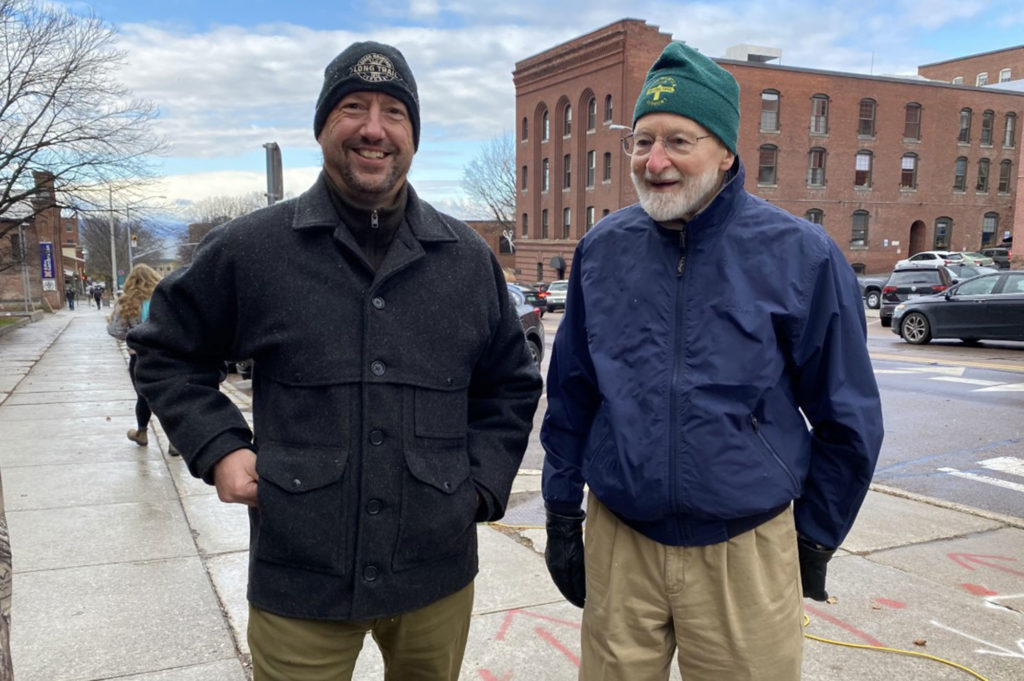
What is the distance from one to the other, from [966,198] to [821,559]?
5167cm

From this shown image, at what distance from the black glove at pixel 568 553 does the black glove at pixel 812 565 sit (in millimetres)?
589

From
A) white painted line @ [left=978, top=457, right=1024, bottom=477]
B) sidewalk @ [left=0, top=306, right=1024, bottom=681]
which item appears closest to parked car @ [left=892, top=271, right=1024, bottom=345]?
white painted line @ [left=978, top=457, right=1024, bottom=477]

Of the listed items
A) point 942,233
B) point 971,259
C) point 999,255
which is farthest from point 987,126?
point 971,259

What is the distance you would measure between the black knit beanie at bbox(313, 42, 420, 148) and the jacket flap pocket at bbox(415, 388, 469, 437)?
72cm

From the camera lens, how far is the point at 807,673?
3.03 meters

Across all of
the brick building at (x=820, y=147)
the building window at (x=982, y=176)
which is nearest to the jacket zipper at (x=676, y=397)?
the brick building at (x=820, y=147)

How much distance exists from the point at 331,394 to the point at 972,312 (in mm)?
16237

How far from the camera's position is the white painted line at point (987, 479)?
5953mm

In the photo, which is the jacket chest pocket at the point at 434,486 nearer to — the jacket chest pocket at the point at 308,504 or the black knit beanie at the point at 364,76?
the jacket chest pocket at the point at 308,504

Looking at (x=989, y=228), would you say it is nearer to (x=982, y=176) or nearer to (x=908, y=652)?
(x=982, y=176)

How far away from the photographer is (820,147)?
4281 cm

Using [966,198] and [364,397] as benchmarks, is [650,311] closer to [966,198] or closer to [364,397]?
[364,397]

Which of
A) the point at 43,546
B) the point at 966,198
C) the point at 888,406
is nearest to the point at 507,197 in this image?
the point at 966,198

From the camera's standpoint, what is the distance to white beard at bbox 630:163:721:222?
1.98 meters
